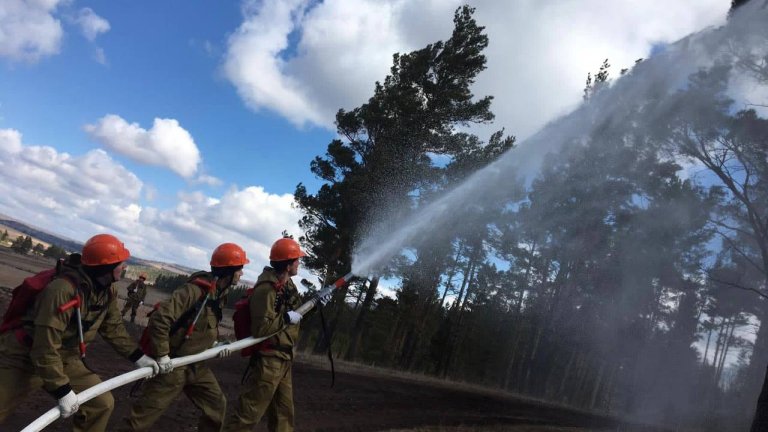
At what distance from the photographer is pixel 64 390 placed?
346 centimetres

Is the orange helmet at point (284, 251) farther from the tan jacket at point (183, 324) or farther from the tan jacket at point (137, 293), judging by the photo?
the tan jacket at point (137, 293)

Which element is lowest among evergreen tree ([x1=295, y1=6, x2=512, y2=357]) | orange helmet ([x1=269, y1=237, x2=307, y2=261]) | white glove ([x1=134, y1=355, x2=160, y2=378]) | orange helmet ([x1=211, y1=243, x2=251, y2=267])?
white glove ([x1=134, y1=355, x2=160, y2=378])

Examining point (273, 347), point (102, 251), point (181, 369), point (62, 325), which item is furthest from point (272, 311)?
point (62, 325)

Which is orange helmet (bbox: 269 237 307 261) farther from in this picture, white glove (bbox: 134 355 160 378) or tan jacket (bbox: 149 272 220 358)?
white glove (bbox: 134 355 160 378)

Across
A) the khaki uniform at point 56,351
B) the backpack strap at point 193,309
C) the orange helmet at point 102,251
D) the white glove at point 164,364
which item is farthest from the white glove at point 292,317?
the orange helmet at point 102,251

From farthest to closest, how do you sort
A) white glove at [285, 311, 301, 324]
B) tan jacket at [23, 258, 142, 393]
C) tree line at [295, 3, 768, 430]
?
tree line at [295, 3, 768, 430], white glove at [285, 311, 301, 324], tan jacket at [23, 258, 142, 393]

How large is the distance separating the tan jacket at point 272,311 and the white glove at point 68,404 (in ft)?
5.04

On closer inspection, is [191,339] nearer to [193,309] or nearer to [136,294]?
[193,309]

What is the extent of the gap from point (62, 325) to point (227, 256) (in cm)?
152

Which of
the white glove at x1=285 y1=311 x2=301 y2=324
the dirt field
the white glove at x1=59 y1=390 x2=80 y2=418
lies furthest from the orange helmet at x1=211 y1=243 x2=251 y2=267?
the dirt field

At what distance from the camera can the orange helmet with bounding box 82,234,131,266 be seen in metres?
3.81

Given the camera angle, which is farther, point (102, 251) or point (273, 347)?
point (273, 347)

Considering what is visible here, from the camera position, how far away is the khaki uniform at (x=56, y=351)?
3414 millimetres

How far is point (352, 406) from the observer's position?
30.9 ft
